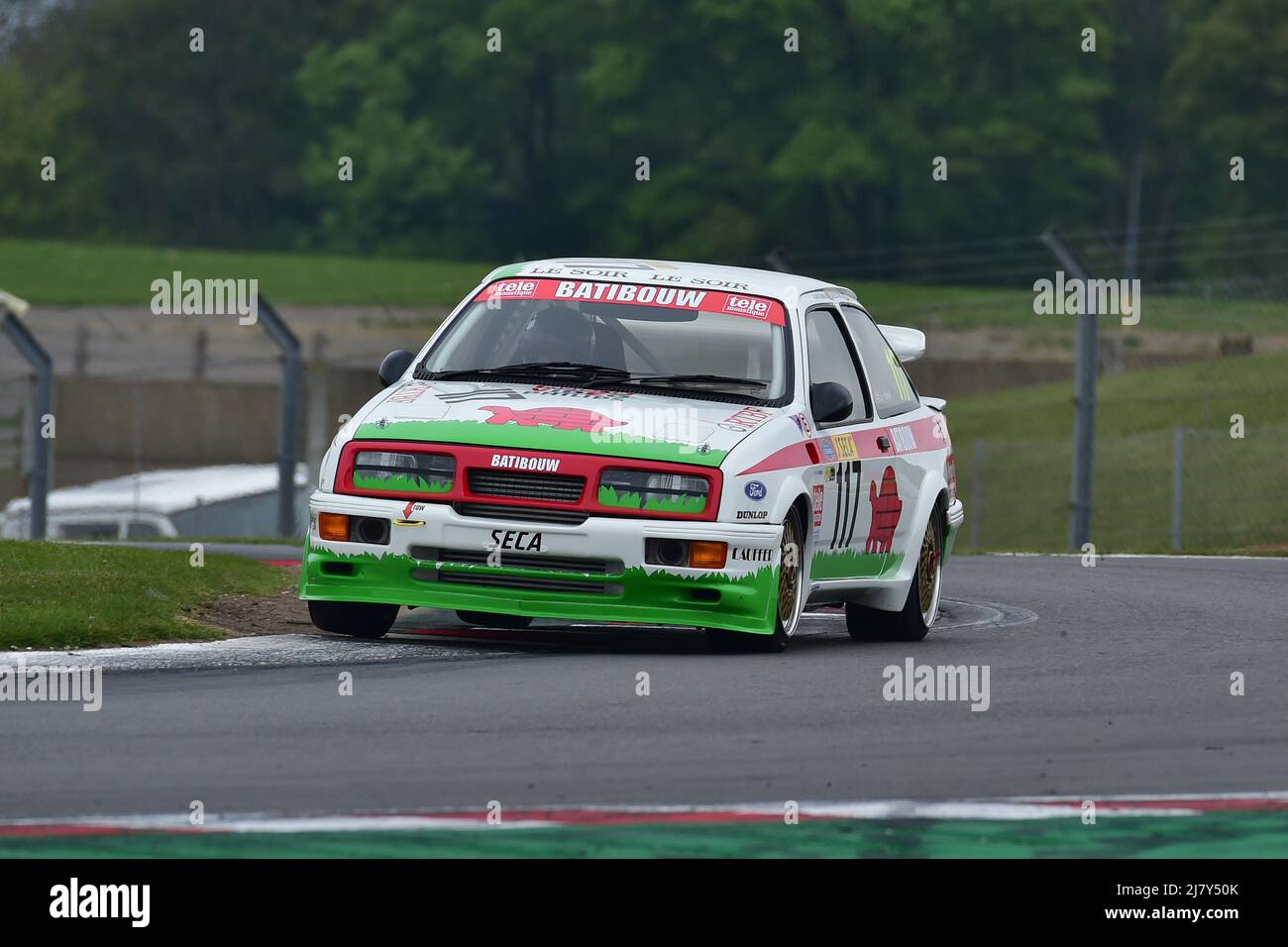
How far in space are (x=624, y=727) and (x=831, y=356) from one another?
3.89 metres

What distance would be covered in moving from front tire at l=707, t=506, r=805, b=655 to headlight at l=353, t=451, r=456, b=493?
124cm

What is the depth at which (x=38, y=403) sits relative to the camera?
18.3m

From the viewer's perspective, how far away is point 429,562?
9.78 m

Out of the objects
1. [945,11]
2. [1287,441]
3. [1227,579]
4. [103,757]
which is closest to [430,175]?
[945,11]

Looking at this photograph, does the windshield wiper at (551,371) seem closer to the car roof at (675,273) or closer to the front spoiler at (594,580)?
the car roof at (675,273)

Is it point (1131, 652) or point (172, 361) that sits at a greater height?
point (172, 361)

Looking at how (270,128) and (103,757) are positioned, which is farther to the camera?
(270,128)

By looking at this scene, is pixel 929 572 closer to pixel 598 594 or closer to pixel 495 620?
pixel 495 620

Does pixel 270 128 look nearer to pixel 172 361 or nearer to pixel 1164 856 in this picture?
pixel 172 361

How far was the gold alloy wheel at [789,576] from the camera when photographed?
396 inches

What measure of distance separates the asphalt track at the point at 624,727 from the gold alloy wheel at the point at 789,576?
0.62 feet

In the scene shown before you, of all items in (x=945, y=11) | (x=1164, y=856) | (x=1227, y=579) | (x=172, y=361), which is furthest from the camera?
(x=945, y=11)

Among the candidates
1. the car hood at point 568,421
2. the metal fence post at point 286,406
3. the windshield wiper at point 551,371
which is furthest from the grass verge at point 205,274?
the car hood at point 568,421
